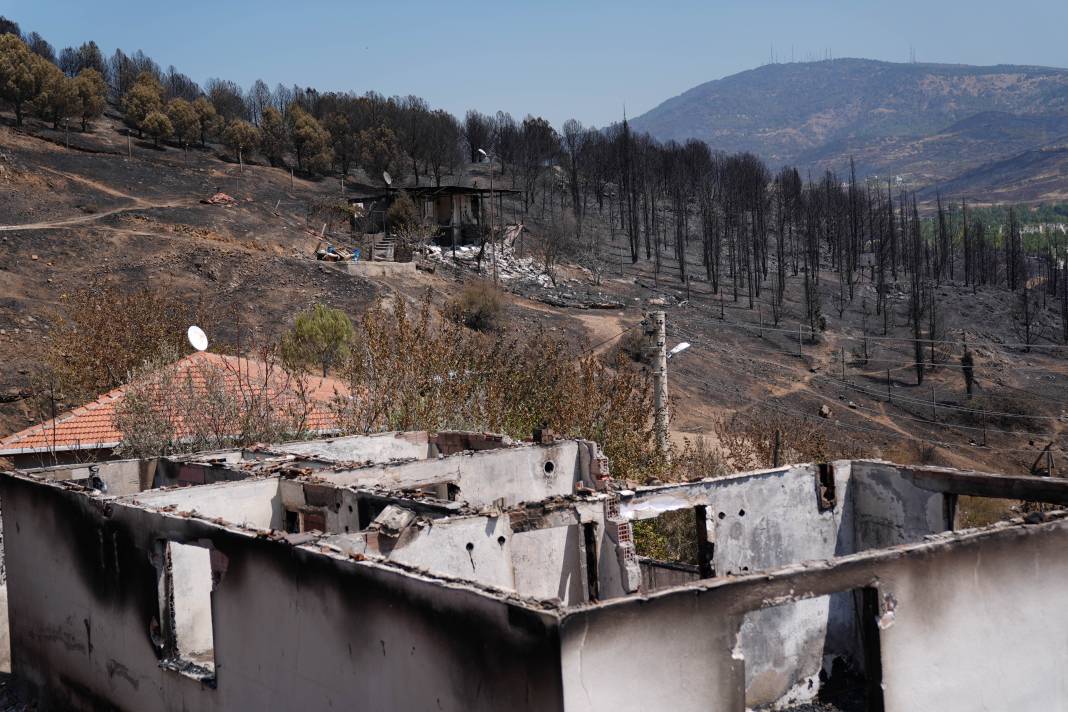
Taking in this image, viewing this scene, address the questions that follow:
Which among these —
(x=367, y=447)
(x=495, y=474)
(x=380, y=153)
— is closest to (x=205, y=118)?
(x=380, y=153)

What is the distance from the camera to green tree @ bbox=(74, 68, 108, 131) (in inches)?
2653

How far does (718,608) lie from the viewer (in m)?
7.59

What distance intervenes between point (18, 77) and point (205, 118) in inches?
590

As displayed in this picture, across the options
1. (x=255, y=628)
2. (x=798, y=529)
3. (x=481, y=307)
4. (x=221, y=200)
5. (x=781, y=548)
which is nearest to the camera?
(x=255, y=628)

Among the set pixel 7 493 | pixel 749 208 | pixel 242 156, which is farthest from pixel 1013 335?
pixel 7 493

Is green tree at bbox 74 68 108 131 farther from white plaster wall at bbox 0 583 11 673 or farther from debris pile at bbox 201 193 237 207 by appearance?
white plaster wall at bbox 0 583 11 673

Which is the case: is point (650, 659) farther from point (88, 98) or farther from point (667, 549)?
point (88, 98)

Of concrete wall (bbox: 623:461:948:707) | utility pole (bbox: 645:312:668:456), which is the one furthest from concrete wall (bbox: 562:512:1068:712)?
utility pole (bbox: 645:312:668:456)

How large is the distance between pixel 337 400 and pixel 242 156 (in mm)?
57108

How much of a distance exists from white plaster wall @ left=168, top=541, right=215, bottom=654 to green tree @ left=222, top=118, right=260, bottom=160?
214 ft

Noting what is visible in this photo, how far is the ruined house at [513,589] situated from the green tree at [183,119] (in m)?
62.0

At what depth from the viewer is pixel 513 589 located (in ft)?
37.1

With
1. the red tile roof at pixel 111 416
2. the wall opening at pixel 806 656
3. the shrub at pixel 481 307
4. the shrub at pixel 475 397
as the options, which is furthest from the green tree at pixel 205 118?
the wall opening at pixel 806 656

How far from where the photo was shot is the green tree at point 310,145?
252 feet
